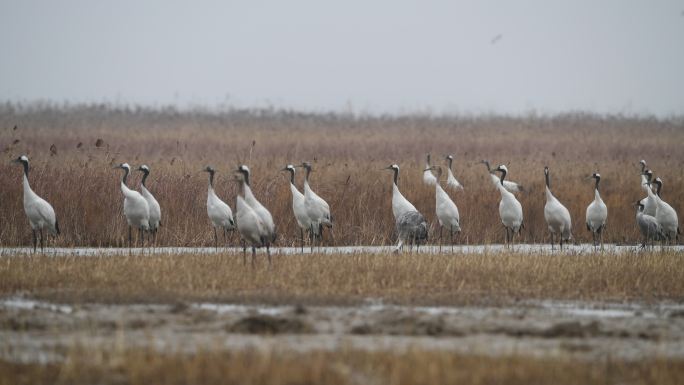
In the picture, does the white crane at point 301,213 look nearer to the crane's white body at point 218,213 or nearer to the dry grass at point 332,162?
the dry grass at point 332,162

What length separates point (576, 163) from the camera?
2794cm

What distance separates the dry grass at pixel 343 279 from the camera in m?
11.3

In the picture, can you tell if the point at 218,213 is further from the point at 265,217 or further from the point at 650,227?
the point at 650,227

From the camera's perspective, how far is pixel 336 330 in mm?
9242

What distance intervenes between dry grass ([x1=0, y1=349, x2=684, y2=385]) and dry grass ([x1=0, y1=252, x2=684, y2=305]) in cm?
314

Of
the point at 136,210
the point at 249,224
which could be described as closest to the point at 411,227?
the point at 249,224

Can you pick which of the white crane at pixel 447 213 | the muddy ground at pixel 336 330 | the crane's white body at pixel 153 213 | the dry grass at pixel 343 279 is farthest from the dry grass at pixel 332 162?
the muddy ground at pixel 336 330

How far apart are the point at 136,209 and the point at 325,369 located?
9.30 m

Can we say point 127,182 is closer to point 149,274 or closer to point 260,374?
point 149,274

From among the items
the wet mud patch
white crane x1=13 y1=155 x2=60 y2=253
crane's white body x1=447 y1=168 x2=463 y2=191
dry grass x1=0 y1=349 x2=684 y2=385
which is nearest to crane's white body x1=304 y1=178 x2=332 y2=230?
white crane x1=13 y1=155 x2=60 y2=253

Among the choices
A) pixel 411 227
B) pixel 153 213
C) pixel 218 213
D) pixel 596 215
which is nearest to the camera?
pixel 218 213

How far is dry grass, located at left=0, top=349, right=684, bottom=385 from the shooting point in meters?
7.25

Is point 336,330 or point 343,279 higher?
point 343,279

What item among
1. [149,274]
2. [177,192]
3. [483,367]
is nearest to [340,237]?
[177,192]
